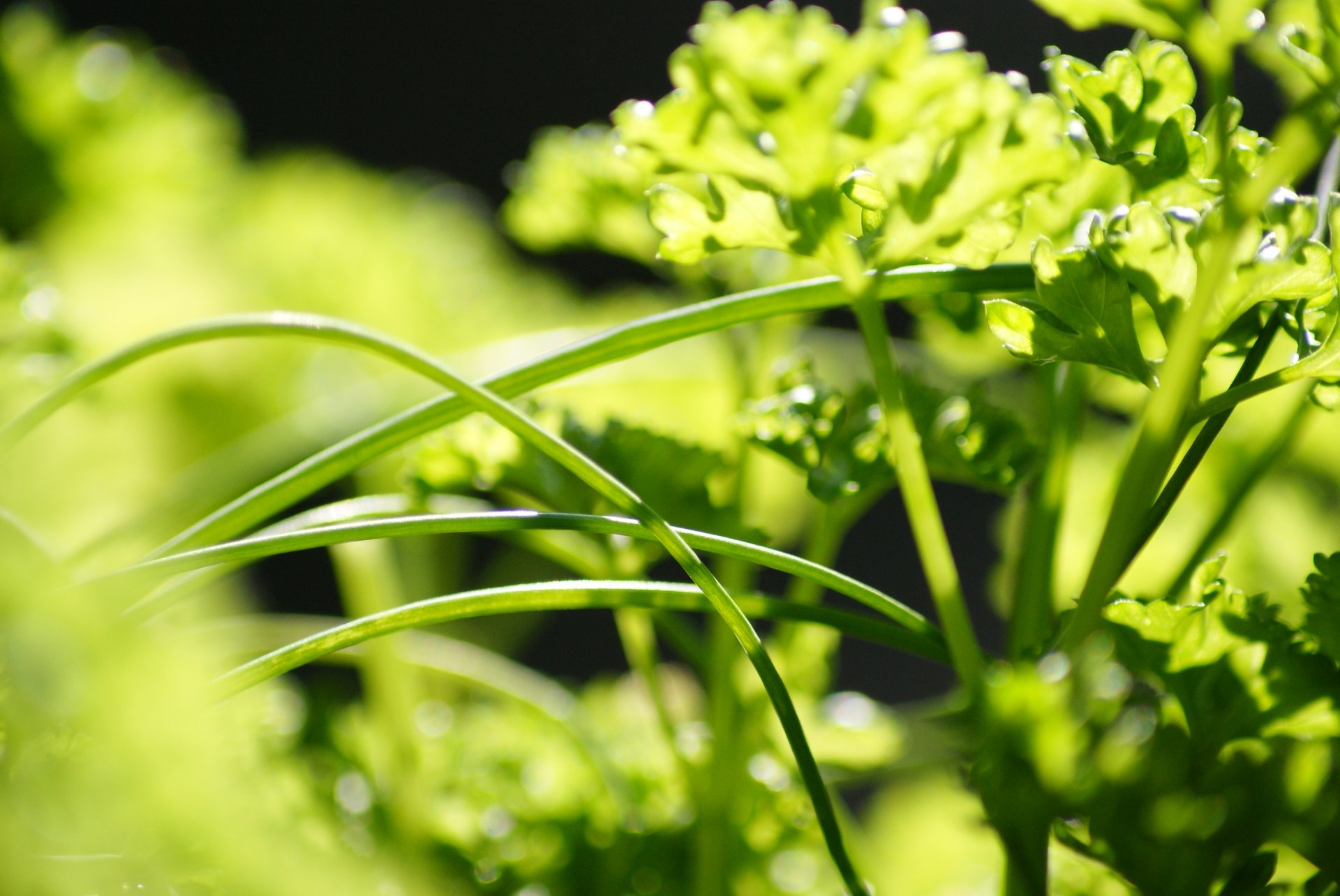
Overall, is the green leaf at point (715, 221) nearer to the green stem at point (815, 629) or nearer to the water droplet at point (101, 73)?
the green stem at point (815, 629)

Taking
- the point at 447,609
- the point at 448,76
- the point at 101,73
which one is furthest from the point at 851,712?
the point at 448,76

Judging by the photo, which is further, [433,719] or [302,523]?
[433,719]

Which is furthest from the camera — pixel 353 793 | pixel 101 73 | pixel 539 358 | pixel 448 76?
pixel 448 76

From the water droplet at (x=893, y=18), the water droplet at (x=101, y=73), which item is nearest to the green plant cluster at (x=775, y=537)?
the water droplet at (x=893, y=18)

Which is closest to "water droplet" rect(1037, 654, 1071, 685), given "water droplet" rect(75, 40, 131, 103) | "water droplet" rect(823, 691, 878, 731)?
"water droplet" rect(823, 691, 878, 731)

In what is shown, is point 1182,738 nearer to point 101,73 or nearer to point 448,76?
point 101,73

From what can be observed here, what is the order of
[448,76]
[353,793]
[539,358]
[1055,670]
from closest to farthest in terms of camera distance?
1. [1055,670]
2. [539,358]
3. [353,793]
4. [448,76]

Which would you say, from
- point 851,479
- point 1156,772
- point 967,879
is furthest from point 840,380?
point 1156,772

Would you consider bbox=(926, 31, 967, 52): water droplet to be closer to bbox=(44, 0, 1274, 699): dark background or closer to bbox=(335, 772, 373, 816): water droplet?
bbox=(335, 772, 373, 816): water droplet
